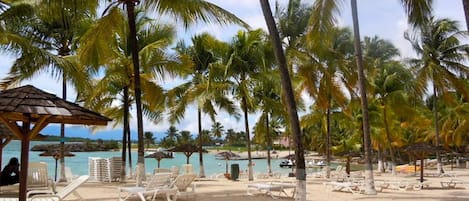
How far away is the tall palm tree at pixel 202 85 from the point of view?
1939 centimetres

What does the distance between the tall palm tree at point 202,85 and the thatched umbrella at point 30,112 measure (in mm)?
12251

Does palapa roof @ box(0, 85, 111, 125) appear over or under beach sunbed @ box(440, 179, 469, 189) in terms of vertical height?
over

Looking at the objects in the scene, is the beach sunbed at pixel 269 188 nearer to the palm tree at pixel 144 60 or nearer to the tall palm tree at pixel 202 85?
the palm tree at pixel 144 60

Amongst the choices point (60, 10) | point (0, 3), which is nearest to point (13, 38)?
point (0, 3)

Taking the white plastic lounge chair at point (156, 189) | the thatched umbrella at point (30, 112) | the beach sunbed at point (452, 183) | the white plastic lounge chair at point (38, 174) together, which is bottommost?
the beach sunbed at point (452, 183)

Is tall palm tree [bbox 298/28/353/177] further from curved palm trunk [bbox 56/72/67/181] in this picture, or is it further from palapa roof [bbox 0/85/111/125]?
palapa roof [bbox 0/85/111/125]

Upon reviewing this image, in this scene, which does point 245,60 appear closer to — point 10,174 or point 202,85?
→ point 202,85

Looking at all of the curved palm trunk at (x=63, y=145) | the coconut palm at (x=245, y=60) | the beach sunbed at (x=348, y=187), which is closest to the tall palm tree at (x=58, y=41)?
the curved palm trunk at (x=63, y=145)

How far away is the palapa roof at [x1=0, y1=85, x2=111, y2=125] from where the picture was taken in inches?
235

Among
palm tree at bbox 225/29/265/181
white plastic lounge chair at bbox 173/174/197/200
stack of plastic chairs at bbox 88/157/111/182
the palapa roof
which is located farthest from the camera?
palm tree at bbox 225/29/265/181

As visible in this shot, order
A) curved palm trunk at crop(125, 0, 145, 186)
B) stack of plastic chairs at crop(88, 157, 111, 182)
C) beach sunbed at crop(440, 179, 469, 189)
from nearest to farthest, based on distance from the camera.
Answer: curved palm trunk at crop(125, 0, 145, 186) → beach sunbed at crop(440, 179, 469, 189) → stack of plastic chairs at crop(88, 157, 111, 182)

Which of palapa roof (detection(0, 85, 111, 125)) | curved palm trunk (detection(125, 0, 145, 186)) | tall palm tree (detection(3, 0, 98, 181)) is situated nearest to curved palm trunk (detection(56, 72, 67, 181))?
tall palm tree (detection(3, 0, 98, 181))

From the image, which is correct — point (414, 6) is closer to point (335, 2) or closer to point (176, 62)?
point (335, 2)

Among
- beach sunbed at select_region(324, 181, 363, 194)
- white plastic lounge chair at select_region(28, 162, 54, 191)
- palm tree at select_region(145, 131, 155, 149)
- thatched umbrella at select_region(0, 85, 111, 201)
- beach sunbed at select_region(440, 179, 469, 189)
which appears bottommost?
beach sunbed at select_region(440, 179, 469, 189)
